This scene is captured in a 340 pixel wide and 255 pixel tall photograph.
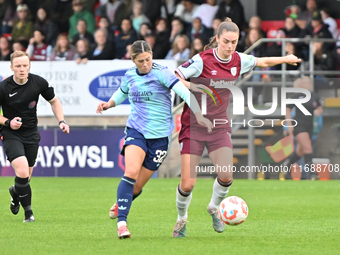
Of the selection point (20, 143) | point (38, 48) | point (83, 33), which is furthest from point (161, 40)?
point (20, 143)

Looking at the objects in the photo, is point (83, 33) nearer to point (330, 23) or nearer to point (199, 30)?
point (199, 30)

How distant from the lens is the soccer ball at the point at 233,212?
684 centimetres

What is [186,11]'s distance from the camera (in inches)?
691

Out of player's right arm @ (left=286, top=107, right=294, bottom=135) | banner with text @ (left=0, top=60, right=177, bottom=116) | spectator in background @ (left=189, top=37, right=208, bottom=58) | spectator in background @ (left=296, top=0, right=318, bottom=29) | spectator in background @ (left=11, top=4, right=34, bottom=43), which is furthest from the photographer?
spectator in background @ (left=11, top=4, right=34, bottom=43)

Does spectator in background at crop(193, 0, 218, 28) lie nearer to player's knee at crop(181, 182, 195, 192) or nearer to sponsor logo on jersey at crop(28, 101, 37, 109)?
sponsor logo on jersey at crop(28, 101, 37, 109)

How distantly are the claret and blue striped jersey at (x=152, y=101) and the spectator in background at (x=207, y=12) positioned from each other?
34.1 feet

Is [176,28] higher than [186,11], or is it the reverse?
[186,11]

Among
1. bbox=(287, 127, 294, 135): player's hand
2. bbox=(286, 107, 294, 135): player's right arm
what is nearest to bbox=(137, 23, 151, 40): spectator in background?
bbox=(286, 107, 294, 135): player's right arm

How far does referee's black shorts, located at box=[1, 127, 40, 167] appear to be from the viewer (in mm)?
8086

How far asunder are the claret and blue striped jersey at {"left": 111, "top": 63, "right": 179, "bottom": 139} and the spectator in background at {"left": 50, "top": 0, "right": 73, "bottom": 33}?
12.9m

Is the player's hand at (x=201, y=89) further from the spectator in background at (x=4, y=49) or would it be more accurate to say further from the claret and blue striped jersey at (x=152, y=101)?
the spectator in background at (x=4, y=49)

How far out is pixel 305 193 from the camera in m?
12.2

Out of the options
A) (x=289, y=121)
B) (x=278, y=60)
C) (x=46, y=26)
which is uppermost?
(x=46, y=26)

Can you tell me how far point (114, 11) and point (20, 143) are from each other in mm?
11027
